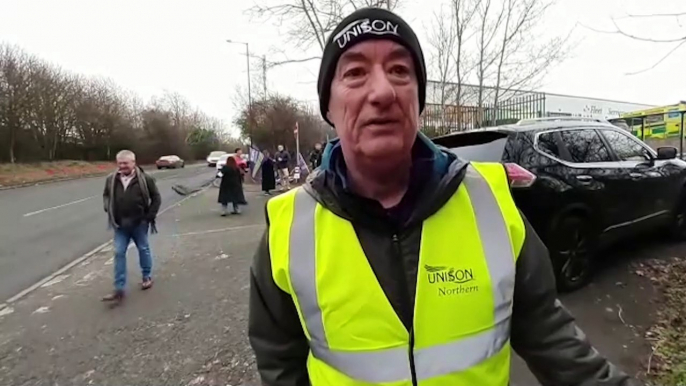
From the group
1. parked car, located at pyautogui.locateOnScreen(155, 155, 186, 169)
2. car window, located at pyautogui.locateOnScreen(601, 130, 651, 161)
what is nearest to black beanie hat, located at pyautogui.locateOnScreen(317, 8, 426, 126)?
car window, located at pyautogui.locateOnScreen(601, 130, 651, 161)

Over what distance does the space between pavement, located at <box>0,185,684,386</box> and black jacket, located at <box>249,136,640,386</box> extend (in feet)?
7.32

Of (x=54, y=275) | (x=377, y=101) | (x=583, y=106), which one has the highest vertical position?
(x=583, y=106)

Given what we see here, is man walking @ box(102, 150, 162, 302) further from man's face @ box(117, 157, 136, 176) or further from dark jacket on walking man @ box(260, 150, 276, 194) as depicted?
dark jacket on walking man @ box(260, 150, 276, 194)

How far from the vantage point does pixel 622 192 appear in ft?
17.5

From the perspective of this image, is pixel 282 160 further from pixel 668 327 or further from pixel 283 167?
pixel 668 327

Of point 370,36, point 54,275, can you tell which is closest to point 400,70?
point 370,36

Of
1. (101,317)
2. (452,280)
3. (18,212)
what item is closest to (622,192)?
(452,280)

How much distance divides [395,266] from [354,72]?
554 mm

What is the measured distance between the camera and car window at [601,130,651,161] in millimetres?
5465

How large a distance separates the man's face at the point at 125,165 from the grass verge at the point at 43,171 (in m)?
25.4

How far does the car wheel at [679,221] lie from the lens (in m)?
6.36

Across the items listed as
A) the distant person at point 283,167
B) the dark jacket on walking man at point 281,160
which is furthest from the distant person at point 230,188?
the dark jacket on walking man at point 281,160

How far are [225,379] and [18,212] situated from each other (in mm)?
14735

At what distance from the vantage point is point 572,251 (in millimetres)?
4914
